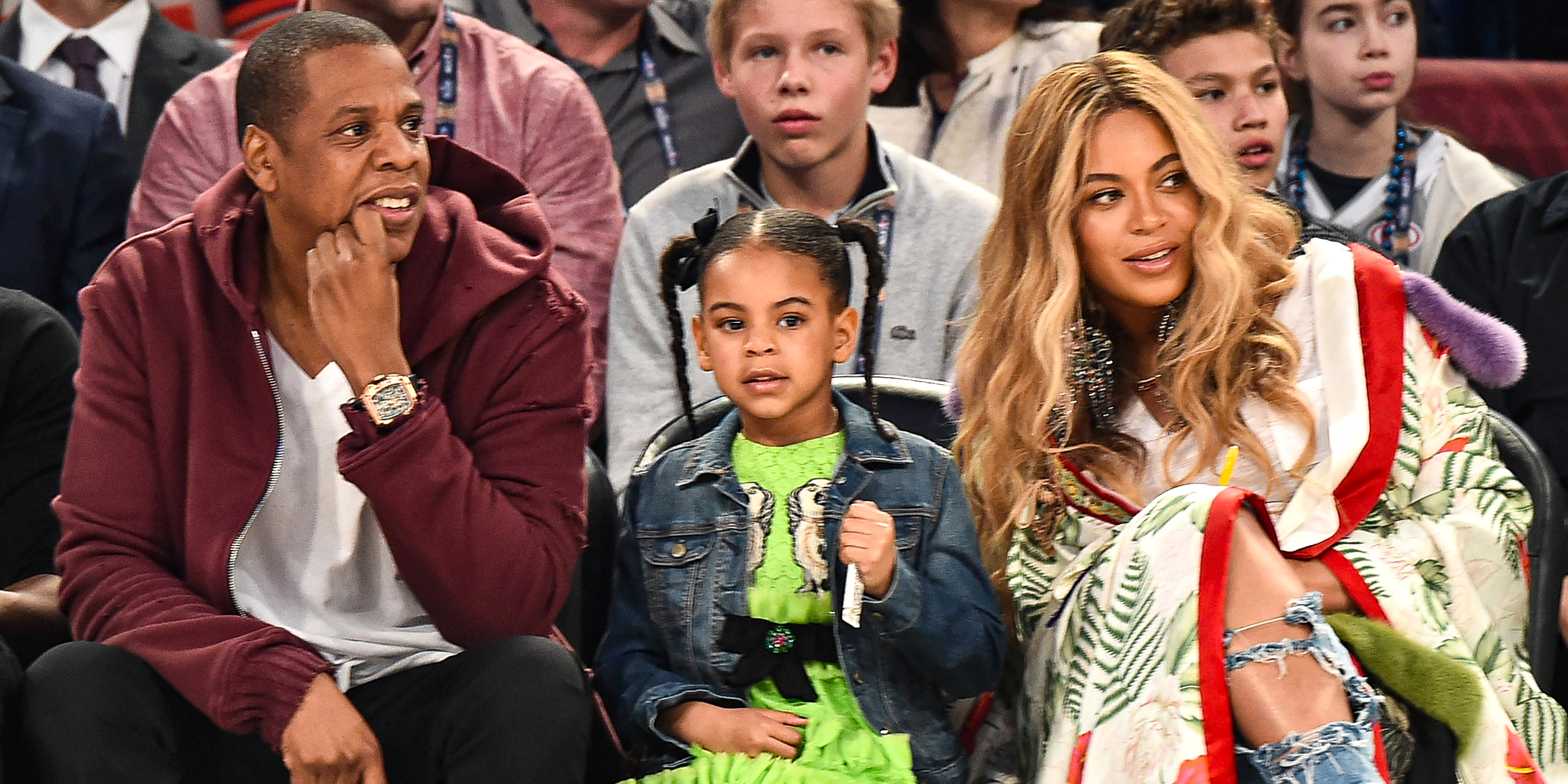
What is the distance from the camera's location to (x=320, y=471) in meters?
2.38

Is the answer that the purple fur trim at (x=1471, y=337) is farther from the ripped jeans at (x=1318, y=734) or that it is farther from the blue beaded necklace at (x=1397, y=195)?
the blue beaded necklace at (x=1397, y=195)

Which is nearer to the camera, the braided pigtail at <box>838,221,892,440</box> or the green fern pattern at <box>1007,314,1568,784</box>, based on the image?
the green fern pattern at <box>1007,314,1568,784</box>

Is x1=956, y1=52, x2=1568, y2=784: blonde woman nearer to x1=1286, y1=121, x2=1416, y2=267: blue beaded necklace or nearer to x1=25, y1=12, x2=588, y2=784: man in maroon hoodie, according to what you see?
x1=25, y1=12, x2=588, y2=784: man in maroon hoodie

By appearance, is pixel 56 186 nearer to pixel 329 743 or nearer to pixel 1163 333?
pixel 329 743

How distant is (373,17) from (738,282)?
1.50m

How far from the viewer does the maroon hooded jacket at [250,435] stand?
222 centimetres

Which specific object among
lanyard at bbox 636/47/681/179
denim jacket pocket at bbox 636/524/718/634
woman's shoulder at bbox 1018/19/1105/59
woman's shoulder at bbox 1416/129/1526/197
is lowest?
denim jacket pocket at bbox 636/524/718/634

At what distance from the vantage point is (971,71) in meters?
3.89

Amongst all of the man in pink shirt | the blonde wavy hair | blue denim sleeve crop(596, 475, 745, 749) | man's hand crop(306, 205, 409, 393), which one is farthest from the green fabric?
the man in pink shirt

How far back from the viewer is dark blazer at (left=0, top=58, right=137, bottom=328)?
3.39m

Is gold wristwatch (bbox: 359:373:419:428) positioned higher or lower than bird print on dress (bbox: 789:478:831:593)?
higher

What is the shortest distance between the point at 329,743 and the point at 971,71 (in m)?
2.29

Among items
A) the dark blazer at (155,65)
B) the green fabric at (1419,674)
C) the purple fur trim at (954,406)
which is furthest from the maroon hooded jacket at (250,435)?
the dark blazer at (155,65)

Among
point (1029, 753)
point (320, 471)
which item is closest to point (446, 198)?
point (320, 471)
